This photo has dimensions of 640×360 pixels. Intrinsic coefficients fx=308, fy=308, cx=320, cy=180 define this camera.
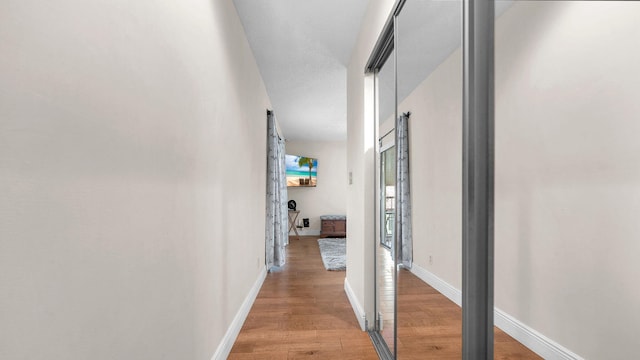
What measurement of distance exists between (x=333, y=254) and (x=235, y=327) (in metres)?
3.31

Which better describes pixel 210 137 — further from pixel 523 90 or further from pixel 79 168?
pixel 523 90

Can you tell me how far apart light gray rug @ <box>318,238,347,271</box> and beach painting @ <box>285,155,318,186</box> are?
1.71 meters

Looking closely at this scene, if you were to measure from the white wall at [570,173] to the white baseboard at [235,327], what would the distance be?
1.68 meters

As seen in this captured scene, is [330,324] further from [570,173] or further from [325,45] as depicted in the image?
[325,45]

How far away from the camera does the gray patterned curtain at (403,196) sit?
168cm

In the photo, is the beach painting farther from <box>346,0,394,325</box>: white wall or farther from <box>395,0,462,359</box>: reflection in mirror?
<box>395,0,462,359</box>: reflection in mirror

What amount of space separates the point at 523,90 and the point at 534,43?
0.11 m

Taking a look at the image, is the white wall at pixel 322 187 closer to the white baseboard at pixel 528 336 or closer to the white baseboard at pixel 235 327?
the white baseboard at pixel 235 327

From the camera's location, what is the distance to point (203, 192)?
5.32 feet

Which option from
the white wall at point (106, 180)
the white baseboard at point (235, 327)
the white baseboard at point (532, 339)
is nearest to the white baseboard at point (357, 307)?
the white baseboard at point (235, 327)

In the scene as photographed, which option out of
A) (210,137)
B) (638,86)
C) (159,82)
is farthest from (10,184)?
(210,137)

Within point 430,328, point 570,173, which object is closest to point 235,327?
point 430,328

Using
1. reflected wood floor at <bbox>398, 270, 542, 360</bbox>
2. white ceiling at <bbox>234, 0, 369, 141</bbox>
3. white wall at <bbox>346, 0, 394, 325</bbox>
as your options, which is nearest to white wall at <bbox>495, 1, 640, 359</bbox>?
reflected wood floor at <bbox>398, 270, 542, 360</bbox>

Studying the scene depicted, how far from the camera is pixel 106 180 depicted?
2.68ft
